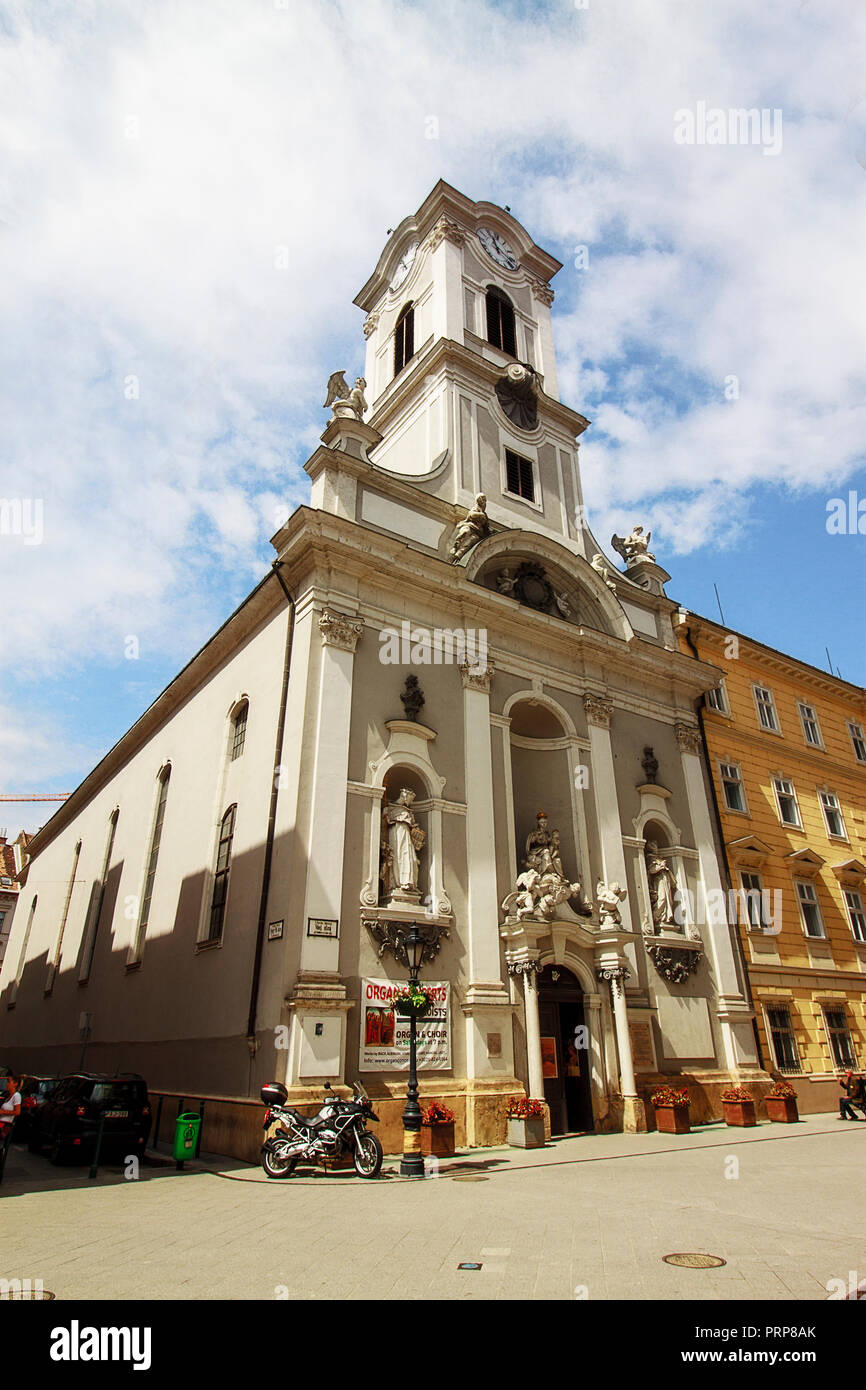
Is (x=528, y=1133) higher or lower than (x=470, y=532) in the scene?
lower

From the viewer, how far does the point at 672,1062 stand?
19.5 m

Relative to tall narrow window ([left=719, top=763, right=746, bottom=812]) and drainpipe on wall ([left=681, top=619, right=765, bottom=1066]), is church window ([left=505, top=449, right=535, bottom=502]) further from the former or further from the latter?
tall narrow window ([left=719, top=763, right=746, bottom=812])

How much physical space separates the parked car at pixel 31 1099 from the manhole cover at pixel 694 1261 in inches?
600

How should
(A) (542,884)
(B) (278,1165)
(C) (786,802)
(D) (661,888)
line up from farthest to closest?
(C) (786,802) → (D) (661,888) → (A) (542,884) → (B) (278,1165)

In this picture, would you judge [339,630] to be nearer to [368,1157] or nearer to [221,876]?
[221,876]

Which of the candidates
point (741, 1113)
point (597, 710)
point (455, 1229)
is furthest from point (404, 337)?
point (455, 1229)

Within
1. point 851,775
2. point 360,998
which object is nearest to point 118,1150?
point 360,998

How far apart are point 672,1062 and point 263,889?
10.9m

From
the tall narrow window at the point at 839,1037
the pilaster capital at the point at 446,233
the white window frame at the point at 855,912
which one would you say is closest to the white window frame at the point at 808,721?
the white window frame at the point at 855,912

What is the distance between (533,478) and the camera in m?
25.2

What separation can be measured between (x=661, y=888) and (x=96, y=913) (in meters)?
19.5

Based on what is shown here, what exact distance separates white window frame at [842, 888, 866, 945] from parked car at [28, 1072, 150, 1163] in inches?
859

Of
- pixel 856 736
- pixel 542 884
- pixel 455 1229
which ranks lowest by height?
pixel 455 1229

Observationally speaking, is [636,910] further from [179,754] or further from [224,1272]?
[224,1272]
